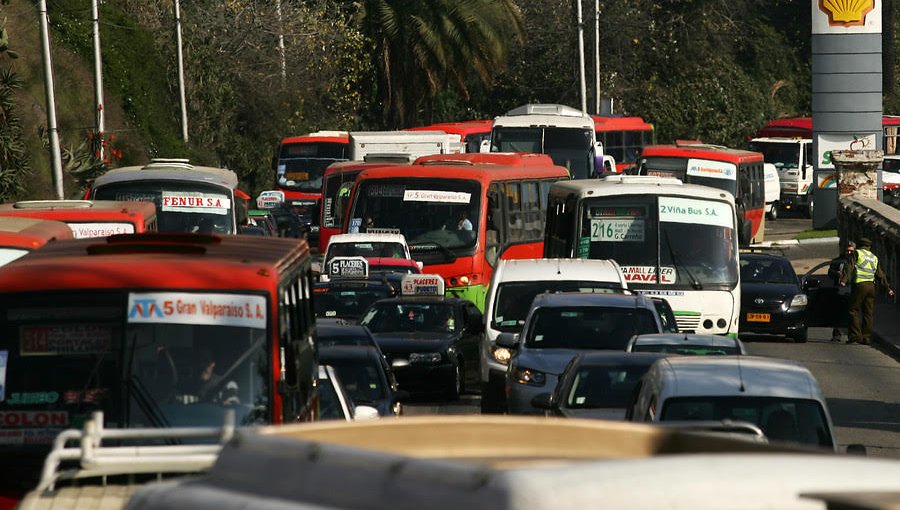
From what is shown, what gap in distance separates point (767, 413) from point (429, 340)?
10.0 m

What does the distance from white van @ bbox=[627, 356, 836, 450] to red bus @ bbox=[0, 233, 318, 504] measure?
299 cm

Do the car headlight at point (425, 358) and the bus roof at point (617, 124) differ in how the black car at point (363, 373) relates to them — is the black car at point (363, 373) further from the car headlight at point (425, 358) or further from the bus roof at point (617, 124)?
the bus roof at point (617, 124)

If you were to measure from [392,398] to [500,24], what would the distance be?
4247 cm

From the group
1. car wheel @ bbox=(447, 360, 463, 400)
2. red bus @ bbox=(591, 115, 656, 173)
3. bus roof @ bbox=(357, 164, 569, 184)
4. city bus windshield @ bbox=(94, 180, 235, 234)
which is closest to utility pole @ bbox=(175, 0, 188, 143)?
red bus @ bbox=(591, 115, 656, 173)

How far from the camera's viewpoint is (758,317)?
2648cm

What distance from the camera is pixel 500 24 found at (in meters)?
56.6

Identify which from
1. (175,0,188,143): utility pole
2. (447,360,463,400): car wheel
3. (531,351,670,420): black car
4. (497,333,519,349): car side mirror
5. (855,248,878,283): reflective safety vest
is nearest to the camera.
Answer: (531,351,670,420): black car

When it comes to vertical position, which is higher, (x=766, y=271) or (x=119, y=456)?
(x=119, y=456)

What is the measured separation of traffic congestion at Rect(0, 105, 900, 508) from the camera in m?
3.64

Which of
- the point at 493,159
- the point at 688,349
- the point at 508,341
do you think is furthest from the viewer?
the point at 493,159

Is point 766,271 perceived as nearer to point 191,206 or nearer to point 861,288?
point 861,288

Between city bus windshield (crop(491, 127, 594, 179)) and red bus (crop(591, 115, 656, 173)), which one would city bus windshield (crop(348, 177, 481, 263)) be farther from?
red bus (crop(591, 115, 656, 173))

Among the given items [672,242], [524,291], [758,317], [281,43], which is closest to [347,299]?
[524,291]

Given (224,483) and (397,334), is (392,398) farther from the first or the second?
(224,483)
